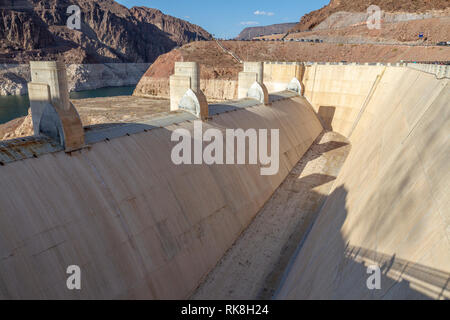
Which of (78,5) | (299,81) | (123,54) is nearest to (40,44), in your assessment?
(123,54)

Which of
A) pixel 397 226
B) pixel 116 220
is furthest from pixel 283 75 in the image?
pixel 397 226

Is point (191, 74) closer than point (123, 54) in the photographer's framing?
Yes

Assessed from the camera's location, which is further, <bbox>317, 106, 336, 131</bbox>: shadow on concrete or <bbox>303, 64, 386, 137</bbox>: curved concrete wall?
<bbox>317, 106, 336, 131</bbox>: shadow on concrete

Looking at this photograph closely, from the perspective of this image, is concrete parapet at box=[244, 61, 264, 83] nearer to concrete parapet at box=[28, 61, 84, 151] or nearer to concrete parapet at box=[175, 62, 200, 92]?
concrete parapet at box=[175, 62, 200, 92]

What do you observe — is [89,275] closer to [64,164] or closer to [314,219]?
[64,164]

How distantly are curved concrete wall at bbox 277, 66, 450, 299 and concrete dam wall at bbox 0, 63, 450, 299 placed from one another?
0.14 ft

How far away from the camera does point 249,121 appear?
27.0m

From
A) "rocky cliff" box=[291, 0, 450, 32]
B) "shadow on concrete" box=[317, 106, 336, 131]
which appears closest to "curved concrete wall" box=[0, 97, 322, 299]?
"shadow on concrete" box=[317, 106, 336, 131]

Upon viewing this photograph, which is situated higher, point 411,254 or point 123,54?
point 123,54

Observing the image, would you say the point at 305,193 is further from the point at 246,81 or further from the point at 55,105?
the point at 55,105

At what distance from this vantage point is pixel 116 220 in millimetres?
13500

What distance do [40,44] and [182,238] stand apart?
411 ft

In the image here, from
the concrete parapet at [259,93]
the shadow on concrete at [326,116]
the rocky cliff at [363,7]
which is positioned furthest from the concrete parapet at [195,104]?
the rocky cliff at [363,7]

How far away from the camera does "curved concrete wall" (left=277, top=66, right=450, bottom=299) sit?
7.00m
